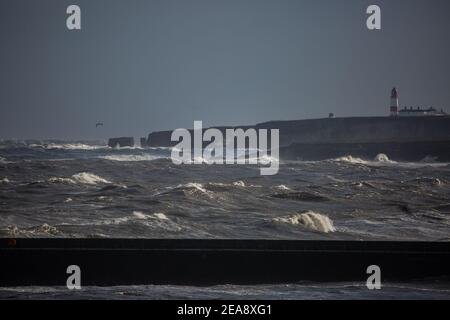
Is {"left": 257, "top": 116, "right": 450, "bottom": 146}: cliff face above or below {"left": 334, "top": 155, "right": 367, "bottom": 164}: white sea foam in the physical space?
above

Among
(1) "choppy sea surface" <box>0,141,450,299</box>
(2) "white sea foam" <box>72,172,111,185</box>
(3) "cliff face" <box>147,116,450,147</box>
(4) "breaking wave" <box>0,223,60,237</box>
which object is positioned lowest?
(1) "choppy sea surface" <box>0,141,450,299</box>

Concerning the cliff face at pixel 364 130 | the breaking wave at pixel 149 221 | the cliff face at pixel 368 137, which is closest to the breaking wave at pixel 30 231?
the breaking wave at pixel 149 221

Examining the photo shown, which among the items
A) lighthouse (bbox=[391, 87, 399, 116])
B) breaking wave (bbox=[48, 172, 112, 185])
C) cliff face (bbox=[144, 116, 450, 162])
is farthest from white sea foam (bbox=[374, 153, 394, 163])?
breaking wave (bbox=[48, 172, 112, 185])

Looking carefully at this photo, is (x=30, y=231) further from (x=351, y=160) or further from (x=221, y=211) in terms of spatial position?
(x=351, y=160)

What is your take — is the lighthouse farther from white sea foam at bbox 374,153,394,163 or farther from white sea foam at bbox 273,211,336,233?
white sea foam at bbox 273,211,336,233

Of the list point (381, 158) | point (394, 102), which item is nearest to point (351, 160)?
point (381, 158)

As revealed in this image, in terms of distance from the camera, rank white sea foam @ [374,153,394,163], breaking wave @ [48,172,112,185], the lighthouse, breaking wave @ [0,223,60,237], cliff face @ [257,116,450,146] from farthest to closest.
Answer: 1. cliff face @ [257,116,450,146]
2. white sea foam @ [374,153,394,163]
3. the lighthouse
4. breaking wave @ [48,172,112,185]
5. breaking wave @ [0,223,60,237]

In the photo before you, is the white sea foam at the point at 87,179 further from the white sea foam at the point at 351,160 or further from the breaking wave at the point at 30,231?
the white sea foam at the point at 351,160
